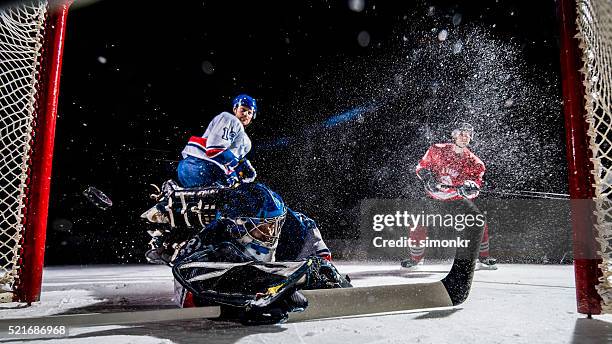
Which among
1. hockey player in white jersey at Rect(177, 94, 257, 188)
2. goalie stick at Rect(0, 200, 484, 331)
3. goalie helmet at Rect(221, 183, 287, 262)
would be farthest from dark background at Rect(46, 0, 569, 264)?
goalie stick at Rect(0, 200, 484, 331)

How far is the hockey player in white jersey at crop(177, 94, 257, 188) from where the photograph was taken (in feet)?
8.55

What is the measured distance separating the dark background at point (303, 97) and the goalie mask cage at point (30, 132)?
216cm

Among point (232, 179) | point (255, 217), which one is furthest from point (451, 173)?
point (255, 217)

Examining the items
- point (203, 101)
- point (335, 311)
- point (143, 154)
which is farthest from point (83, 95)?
point (335, 311)

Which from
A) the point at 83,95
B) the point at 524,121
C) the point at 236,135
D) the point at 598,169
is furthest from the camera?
the point at 524,121

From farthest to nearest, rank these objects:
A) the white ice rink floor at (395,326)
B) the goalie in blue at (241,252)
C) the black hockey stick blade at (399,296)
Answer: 1. the black hockey stick blade at (399,296)
2. the goalie in blue at (241,252)
3. the white ice rink floor at (395,326)

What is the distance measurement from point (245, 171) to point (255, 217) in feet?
2.98

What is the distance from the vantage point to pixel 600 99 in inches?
71.8

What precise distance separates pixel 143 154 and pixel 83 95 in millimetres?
1088

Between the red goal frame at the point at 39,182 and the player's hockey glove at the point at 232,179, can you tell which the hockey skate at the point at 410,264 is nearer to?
the player's hockey glove at the point at 232,179

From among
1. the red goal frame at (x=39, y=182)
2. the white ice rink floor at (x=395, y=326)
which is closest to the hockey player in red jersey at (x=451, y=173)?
the white ice rink floor at (x=395, y=326)

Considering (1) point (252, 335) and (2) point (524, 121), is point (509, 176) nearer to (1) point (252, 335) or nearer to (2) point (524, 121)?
(2) point (524, 121)

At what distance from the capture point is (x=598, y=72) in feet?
6.16

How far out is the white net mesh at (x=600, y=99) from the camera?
66.3 inches
